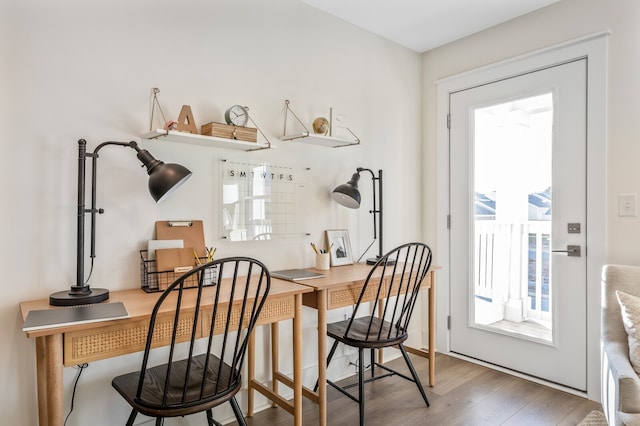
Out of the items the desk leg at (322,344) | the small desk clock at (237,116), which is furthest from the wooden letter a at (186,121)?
the desk leg at (322,344)

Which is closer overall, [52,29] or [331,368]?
[52,29]

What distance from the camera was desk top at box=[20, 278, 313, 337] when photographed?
1.35 meters

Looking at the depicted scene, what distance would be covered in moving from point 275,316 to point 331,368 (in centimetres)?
109

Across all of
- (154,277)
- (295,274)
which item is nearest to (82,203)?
(154,277)

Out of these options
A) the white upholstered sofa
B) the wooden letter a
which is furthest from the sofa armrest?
the wooden letter a

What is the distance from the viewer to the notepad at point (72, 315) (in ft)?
4.39

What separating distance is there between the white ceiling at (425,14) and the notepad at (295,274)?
66.0 inches

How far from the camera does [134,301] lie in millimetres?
1706

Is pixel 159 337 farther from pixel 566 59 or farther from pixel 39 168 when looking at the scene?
pixel 566 59

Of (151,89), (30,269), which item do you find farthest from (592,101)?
(30,269)

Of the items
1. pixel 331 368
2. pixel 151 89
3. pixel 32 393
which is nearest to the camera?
pixel 32 393

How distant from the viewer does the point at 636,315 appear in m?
1.84

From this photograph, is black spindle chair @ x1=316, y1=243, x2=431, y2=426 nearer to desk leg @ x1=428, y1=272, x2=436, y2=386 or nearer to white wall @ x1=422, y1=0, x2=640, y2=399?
desk leg @ x1=428, y1=272, x2=436, y2=386

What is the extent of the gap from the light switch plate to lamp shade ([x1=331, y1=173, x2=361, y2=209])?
4.86 ft
